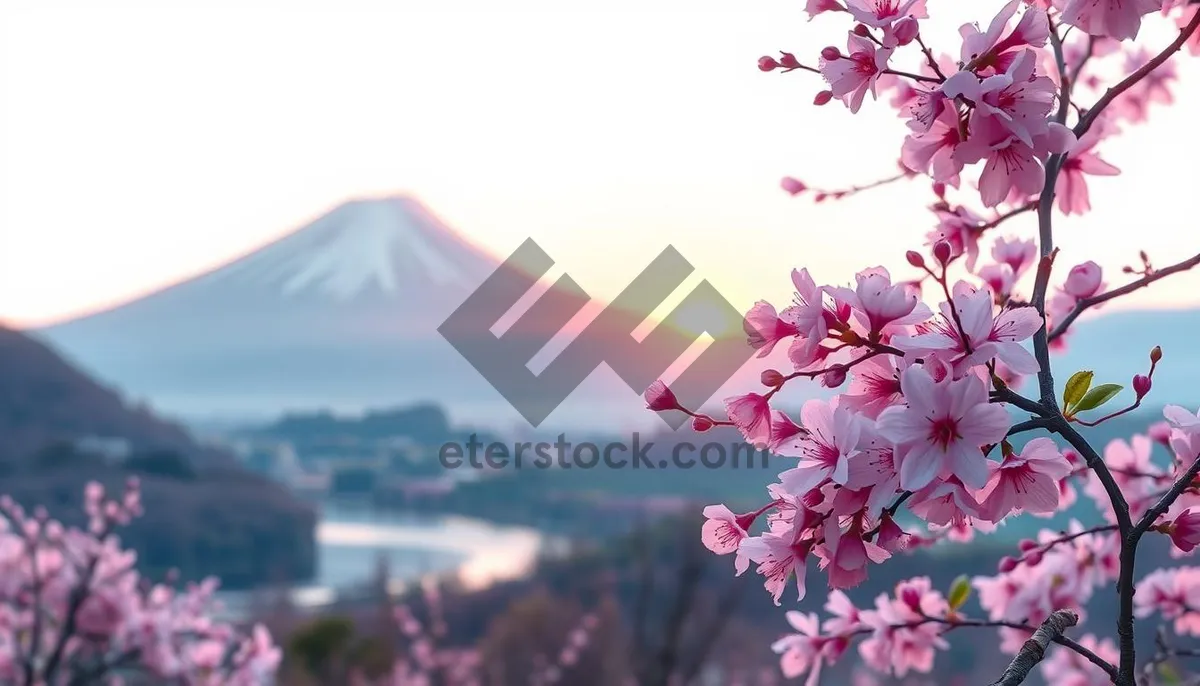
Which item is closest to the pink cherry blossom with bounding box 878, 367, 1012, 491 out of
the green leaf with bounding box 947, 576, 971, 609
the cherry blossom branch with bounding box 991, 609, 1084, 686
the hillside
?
the cherry blossom branch with bounding box 991, 609, 1084, 686

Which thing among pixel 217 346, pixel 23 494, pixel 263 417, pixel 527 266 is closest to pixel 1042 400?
pixel 527 266

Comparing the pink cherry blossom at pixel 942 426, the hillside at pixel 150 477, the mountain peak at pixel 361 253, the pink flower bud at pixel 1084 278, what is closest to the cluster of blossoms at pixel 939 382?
the pink cherry blossom at pixel 942 426

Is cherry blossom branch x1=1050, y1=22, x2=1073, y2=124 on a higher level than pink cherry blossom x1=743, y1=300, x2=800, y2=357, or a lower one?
lower

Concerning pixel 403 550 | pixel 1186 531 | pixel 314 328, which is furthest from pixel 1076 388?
pixel 314 328

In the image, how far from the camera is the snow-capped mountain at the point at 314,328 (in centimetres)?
1423

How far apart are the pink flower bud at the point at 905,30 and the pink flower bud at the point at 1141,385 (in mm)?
277

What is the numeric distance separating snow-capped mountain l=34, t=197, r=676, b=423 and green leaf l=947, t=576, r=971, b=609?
10544 mm

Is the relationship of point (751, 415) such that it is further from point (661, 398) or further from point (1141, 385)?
point (1141, 385)

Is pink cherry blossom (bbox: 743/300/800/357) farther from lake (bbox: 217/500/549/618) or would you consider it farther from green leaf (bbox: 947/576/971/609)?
lake (bbox: 217/500/549/618)

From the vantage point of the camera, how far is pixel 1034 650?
0.57m

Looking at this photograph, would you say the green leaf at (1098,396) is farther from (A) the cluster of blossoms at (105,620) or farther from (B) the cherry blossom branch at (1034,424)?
(A) the cluster of blossoms at (105,620)

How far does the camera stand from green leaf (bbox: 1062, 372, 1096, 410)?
63cm

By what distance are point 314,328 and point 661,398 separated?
16.6 metres

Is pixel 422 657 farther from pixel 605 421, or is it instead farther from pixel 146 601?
pixel 146 601
